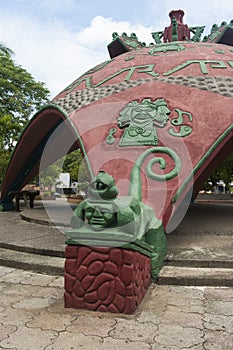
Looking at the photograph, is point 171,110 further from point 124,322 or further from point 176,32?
point 176,32

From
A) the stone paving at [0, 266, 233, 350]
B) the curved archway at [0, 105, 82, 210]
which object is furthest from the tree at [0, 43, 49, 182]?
the stone paving at [0, 266, 233, 350]

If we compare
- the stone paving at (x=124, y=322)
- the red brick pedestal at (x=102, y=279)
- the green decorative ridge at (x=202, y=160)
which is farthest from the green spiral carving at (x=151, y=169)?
the red brick pedestal at (x=102, y=279)

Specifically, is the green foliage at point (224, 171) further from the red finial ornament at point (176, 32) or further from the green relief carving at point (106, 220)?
the green relief carving at point (106, 220)

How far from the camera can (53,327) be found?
9.36 ft

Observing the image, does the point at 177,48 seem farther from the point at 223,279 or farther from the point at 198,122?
the point at 223,279

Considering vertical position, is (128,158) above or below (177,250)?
above

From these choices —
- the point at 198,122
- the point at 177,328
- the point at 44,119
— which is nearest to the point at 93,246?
the point at 177,328

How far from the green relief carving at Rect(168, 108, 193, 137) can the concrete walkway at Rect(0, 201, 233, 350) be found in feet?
5.46

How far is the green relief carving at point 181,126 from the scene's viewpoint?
18.4ft

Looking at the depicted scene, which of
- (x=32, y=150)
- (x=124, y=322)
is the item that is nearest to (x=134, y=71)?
(x=32, y=150)

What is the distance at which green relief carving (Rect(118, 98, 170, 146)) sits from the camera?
18.1 feet

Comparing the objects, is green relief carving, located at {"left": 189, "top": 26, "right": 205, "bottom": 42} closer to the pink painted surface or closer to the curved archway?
the pink painted surface

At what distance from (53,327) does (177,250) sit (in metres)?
2.49

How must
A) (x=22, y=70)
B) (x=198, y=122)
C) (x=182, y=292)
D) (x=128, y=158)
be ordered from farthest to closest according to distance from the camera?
1. (x=22, y=70)
2. (x=198, y=122)
3. (x=128, y=158)
4. (x=182, y=292)
